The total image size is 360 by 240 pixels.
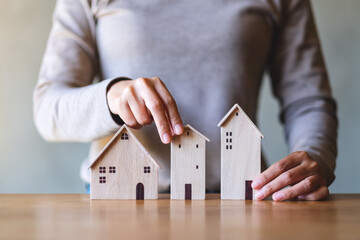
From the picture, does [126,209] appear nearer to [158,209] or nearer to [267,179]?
[158,209]

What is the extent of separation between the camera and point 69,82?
3.96ft

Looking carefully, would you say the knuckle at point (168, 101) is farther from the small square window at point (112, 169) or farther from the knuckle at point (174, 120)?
the small square window at point (112, 169)

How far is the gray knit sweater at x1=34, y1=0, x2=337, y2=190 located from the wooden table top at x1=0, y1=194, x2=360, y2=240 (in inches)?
11.0

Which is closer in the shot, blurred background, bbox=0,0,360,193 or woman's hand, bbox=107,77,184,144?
woman's hand, bbox=107,77,184,144

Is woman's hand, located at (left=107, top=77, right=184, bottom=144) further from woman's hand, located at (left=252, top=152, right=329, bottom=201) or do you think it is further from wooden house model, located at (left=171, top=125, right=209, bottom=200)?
woman's hand, located at (left=252, top=152, right=329, bottom=201)

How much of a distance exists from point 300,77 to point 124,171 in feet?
2.37

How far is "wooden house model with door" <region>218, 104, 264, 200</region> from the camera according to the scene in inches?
36.0

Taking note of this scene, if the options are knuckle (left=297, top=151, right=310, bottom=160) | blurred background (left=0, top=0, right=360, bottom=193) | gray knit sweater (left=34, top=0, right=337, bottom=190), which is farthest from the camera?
blurred background (left=0, top=0, right=360, bottom=193)

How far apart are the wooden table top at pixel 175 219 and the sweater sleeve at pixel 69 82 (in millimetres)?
231

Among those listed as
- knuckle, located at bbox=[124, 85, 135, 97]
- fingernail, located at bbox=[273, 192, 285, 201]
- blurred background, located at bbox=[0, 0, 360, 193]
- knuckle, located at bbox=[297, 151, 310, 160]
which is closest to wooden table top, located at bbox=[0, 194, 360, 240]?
fingernail, located at bbox=[273, 192, 285, 201]

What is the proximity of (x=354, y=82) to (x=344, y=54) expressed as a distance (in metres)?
0.17

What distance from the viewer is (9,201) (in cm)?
87

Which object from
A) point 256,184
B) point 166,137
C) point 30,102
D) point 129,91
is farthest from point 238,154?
point 30,102

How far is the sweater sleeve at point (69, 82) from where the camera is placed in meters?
1.03
